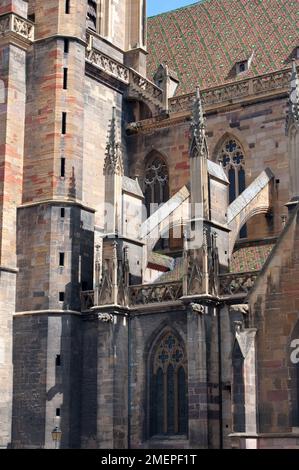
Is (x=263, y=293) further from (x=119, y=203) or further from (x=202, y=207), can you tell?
(x=119, y=203)

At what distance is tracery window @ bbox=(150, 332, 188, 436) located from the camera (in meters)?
26.2

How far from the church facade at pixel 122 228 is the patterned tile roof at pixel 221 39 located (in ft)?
0.81

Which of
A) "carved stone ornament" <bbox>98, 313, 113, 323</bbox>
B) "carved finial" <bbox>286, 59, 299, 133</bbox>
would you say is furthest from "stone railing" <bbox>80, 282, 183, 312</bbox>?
"carved finial" <bbox>286, 59, 299, 133</bbox>

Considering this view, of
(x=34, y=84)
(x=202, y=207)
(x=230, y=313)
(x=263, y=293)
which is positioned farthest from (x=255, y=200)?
(x=263, y=293)

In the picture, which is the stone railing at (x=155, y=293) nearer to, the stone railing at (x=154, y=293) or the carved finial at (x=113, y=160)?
the stone railing at (x=154, y=293)

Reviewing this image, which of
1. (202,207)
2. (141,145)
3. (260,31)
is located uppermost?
(260,31)

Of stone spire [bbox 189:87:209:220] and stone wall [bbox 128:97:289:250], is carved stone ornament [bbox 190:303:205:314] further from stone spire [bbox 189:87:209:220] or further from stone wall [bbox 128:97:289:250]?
stone wall [bbox 128:97:289:250]

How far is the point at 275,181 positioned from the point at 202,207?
562 cm

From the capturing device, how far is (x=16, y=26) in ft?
99.4

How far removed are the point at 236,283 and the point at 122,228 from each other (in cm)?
452

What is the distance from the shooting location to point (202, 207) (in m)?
26.3

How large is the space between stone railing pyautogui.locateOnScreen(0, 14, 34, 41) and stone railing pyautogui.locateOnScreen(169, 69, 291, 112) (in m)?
6.61

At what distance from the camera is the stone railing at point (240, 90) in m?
31.8

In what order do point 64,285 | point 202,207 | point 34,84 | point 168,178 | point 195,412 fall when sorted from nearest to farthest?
point 195,412, point 202,207, point 64,285, point 34,84, point 168,178
